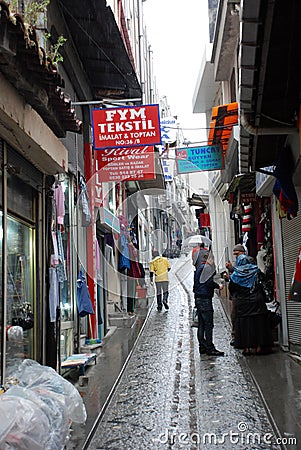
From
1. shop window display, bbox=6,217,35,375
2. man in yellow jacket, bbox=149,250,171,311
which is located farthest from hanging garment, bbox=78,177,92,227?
man in yellow jacket, bbox=149,250,171,311

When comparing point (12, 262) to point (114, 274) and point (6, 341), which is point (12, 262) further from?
point (114, 274)

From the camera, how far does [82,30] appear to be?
395 inches

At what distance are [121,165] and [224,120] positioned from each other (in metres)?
3.76

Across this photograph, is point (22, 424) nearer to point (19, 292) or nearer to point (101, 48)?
point (19, 292)

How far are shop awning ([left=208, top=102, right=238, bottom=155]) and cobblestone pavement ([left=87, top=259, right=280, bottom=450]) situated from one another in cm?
616

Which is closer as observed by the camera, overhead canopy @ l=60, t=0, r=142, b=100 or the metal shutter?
the metal shutter

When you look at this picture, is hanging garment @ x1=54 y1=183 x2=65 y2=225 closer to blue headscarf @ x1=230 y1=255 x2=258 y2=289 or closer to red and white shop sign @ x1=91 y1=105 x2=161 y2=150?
red and white shop sign @ x1=91 y1=105 x2=161 y2=150

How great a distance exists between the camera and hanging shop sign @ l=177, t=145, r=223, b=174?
51.9 feet

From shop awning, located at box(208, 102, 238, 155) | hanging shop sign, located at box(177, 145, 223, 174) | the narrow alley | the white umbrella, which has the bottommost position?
the narrow alley

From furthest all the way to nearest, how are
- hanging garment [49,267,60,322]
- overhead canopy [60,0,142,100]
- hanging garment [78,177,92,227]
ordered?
hanging garment [78,177,92,227]
overhead canopy [60,0,142,100]
hanging garment [49,267,60,322]

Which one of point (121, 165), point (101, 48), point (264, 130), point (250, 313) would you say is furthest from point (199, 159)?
point (264, 130)

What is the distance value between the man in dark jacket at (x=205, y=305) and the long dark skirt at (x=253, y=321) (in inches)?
20.6

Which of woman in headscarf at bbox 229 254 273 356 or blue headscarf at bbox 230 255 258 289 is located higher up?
blue headscarf at bbox 230 255 258 289

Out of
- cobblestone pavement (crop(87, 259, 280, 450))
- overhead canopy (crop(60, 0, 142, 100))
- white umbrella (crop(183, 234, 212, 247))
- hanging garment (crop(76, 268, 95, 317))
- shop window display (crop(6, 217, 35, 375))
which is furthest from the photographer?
white umbrella (crop(183, 234, 212, 247))
